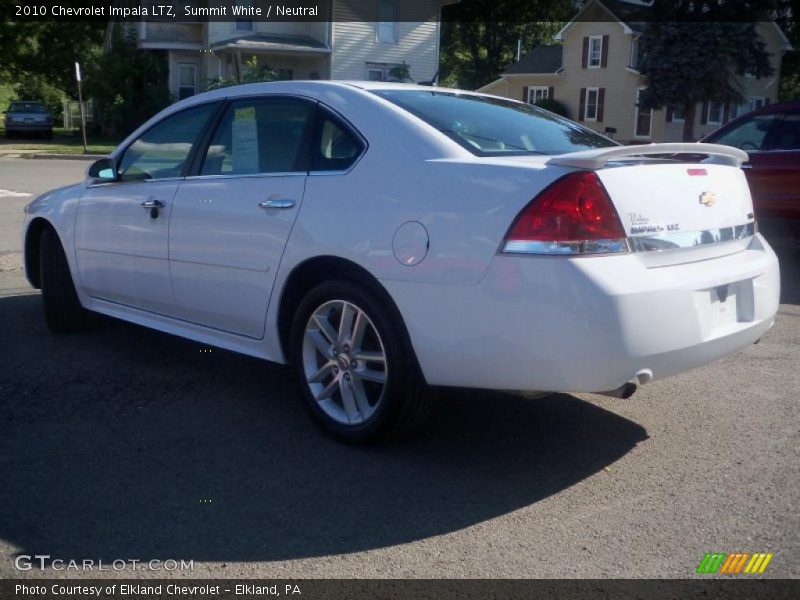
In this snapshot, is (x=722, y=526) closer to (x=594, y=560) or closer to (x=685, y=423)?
(x=594, y=560)

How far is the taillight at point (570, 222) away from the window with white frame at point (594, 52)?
1685 inches

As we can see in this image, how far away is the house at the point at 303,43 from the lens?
3609 centimetres

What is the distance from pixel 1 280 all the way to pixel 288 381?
4.16 metres

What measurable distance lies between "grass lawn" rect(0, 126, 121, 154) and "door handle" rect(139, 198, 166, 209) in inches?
976

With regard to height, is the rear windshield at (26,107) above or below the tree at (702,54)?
below

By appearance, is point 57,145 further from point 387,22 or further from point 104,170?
point 104,170

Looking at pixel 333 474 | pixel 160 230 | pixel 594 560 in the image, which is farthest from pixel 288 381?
pixel 594 560

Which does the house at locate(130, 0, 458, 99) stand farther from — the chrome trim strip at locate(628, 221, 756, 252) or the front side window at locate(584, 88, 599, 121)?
the chrome trim strip at locate(628, 221, 756, 252)

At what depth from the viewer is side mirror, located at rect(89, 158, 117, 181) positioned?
224 inches

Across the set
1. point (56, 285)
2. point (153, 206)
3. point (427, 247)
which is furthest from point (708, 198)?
point (56, 285)

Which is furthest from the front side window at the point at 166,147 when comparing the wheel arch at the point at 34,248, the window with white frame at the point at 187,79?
the window with white frame at the point at 187,79

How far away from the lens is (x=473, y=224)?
370 centimetres

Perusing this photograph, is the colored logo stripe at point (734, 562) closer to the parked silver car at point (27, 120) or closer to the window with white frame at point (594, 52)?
the parked silver car at point (27, 120)

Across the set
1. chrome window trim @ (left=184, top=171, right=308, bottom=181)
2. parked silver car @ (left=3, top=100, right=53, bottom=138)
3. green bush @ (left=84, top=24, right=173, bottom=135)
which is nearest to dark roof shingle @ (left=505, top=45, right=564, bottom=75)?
green bush @ (left=84, top=24, right=173, bottom=135)
